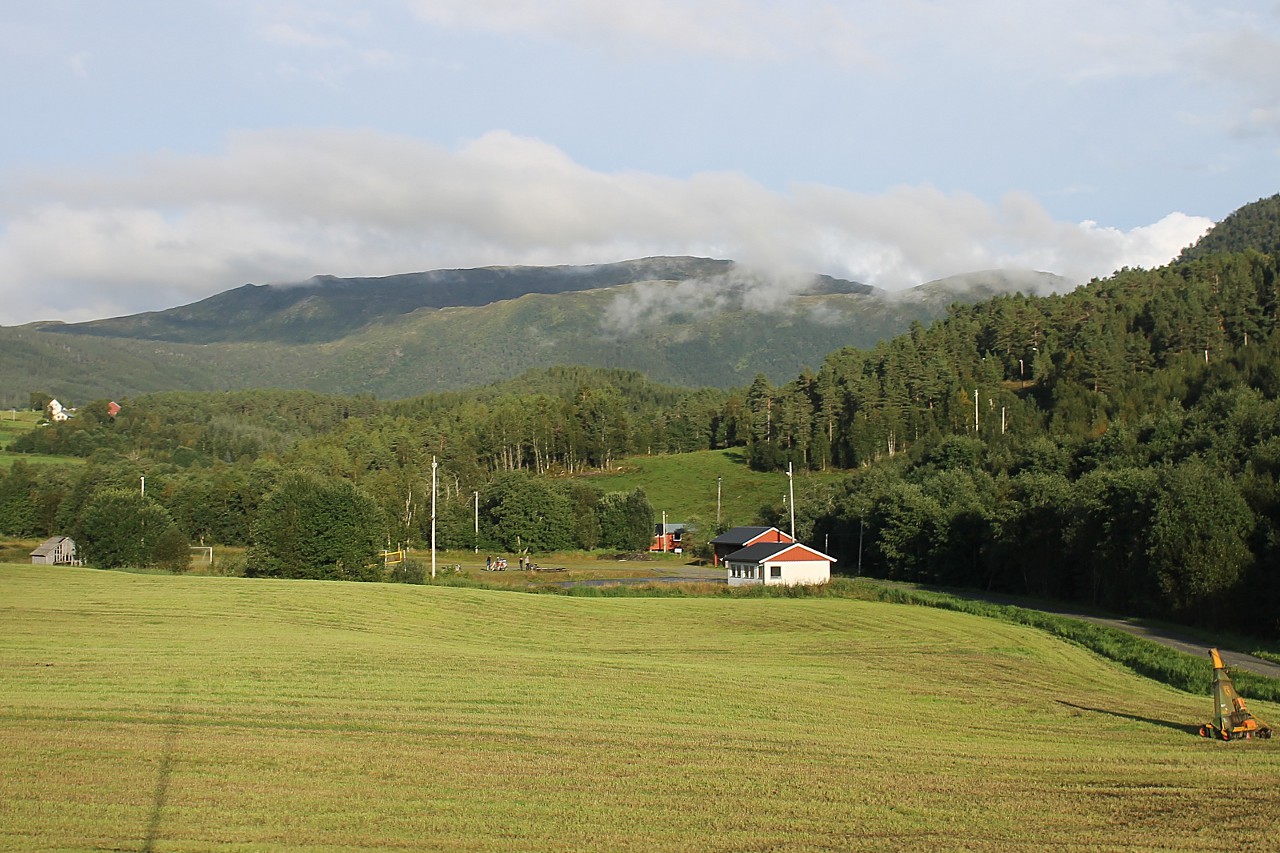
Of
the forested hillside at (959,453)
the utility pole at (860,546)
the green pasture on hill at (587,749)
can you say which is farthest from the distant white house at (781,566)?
the green pasture on hill at (587,749)

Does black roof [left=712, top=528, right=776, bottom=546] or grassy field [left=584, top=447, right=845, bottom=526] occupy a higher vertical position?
grassy field [left=584, top=447, right=845, bottom=526]

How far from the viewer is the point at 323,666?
2423 centimetres

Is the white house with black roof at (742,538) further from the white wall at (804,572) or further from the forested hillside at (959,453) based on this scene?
the white wall at (804,572)

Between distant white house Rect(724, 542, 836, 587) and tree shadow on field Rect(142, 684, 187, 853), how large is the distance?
49092mm

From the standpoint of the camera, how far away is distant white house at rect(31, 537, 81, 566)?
3123 inches

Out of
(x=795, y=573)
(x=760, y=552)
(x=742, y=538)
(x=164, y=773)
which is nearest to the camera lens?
(x=164, y=773)

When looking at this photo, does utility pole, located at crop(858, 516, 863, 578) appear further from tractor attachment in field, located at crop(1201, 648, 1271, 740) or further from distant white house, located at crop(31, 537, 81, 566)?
tractor attachment in field, located at crop(1201, 648, 1271, 740)

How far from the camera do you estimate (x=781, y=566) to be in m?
65.9

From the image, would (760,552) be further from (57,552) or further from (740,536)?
(57,552)

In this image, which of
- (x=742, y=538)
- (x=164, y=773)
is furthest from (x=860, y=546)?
(x=164, y=773)

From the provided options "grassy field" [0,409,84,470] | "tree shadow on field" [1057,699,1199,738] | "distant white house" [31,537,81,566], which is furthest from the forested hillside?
"tree shadow on field" [1057,699,1199,738]

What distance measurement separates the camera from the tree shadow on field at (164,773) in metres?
11.0

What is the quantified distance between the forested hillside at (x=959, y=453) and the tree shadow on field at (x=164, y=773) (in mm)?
39072

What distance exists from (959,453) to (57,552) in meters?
81.0
